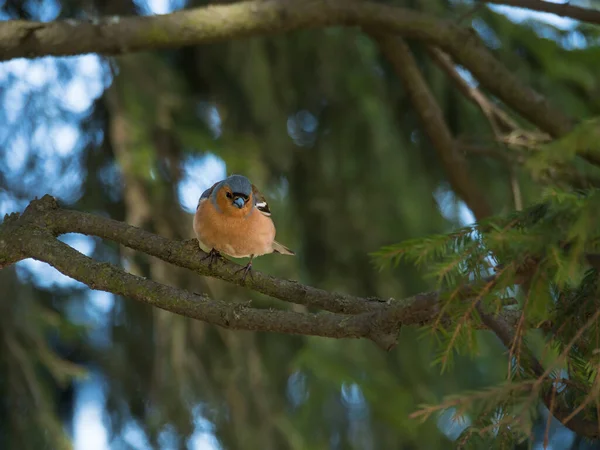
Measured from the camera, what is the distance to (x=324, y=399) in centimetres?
534

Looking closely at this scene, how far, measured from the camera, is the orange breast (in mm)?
4086

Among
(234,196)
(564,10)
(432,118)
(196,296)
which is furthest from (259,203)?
(564,10)

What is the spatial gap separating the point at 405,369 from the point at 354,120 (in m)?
1.92

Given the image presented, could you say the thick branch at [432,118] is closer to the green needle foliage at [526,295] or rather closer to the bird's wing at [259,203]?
the bird's wing at [259,203]

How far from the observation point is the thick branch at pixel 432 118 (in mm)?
5004

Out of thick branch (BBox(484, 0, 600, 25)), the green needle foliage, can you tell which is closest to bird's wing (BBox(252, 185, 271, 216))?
thick branch (BBox(484, 0, 600, 25))

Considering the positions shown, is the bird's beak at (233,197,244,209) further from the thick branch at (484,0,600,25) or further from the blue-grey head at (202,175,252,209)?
the thick branch at (484,0,600,25)

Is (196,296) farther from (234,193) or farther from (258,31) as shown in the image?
(258,31)

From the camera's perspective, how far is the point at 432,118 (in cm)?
504

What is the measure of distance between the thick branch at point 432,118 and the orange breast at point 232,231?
136cm

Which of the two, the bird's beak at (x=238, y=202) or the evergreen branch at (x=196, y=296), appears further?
the bird's beak at (x=238, y=202)

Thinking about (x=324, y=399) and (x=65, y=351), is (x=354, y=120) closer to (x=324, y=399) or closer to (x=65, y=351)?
(x=324, y=399)

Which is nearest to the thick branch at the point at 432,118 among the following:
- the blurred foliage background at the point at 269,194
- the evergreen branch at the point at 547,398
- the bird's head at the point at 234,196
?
the blurred foliage background at the point at 269,194

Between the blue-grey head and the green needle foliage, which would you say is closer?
the green needle foliage
